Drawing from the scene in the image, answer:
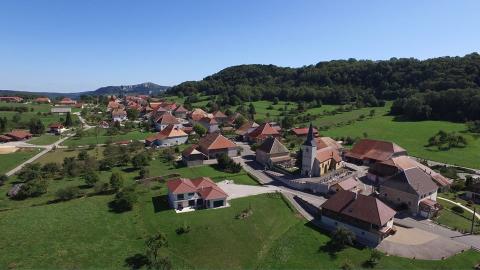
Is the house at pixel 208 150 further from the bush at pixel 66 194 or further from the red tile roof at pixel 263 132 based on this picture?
the bush at pixel 66 194

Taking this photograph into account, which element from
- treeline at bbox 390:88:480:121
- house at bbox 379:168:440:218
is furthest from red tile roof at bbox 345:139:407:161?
treeline at bbox 390:88:480:121

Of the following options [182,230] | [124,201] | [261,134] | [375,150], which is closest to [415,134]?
[375,150]

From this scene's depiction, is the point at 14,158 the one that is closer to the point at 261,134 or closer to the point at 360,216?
the point at 261,134

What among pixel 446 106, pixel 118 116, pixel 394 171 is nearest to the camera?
pixel 394 171

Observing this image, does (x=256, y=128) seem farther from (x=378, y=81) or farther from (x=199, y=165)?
(x=378, y=81)

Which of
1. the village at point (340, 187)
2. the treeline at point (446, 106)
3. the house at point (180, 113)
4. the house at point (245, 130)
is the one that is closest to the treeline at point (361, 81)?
the treeline at point (446, 106)
